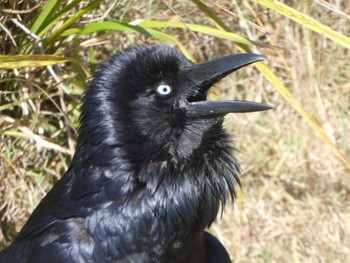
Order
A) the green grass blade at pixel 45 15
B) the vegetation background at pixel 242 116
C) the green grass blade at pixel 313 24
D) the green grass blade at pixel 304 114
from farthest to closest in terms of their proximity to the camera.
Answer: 1. the vegetation background at pixel 242 116
2. the green grass blade at pixel 45 15
3. the green grass blade at pixel 304 114
4. the green grass blade at pixel 313 24

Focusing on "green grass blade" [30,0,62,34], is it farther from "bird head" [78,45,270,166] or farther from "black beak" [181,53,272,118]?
"black beak" [181,53,272,118]

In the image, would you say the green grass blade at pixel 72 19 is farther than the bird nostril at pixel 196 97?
Yes

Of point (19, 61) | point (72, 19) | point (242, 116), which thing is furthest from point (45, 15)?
point (242, 116)

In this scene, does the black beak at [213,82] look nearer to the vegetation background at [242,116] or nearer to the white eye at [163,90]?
the white eye at [163,90]

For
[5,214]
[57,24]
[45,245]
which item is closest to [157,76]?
[45,245]

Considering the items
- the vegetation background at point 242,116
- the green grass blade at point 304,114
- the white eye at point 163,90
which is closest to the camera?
the white eye at point 163,90

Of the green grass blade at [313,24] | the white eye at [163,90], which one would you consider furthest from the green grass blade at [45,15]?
the green grass blade at [313,24]

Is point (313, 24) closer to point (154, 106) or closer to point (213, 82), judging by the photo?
point (213, 82)

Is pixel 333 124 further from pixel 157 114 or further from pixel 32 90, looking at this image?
pixel 157 114
